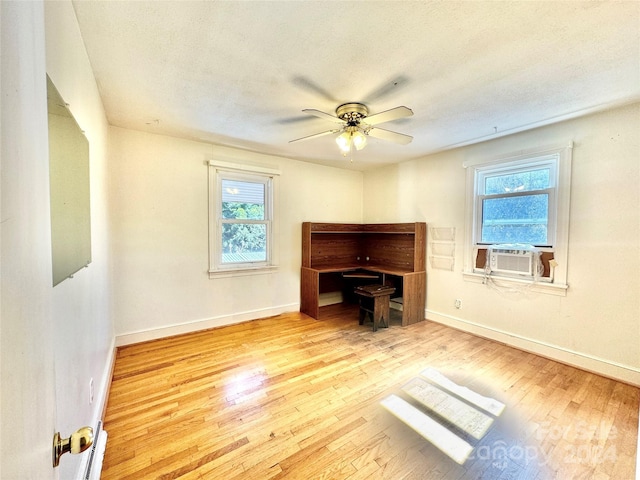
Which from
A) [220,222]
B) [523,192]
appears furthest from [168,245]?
[523,192]

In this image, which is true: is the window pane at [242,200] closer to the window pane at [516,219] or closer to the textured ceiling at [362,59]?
the textured ceiling at [362,59]

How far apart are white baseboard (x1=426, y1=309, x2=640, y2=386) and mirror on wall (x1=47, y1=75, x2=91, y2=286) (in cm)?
396

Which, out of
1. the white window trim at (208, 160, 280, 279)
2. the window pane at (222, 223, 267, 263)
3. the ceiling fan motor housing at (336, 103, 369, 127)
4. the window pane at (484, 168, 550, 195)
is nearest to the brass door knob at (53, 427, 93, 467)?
the ceiling fan motor housing at (336, 103, 369, 127)

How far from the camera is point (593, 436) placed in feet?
5.98

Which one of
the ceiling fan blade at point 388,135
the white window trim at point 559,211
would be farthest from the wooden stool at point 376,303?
the ceiling fan blade at point 388,135

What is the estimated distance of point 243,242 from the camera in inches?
155

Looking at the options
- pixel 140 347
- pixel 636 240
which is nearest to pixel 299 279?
pixel 140 347

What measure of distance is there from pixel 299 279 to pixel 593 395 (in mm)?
3426

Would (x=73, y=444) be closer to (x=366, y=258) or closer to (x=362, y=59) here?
(x=362, y=59)

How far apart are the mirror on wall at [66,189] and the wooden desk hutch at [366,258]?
299cm

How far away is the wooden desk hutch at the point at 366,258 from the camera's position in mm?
4012

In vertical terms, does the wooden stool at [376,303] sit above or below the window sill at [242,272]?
below

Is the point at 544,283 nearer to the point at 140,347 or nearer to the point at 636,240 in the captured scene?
the point at 636,240

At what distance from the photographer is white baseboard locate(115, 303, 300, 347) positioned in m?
3.13
